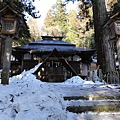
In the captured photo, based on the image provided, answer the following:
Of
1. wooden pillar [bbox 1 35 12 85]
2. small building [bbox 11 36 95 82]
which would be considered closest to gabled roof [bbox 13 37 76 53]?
small building [bbox 11 36 95 82]

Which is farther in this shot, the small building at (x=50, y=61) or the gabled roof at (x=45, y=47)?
the gabled roof at (x=45, y=47)

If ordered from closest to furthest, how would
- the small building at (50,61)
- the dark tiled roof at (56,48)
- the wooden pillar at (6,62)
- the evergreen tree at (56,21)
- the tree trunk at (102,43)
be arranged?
the wooden pillar at (6,62) < the tree trunk at (102,43) < the small building at (50,61) < the dark tiled roof at (56,48) < the evergreen tree at (56,21)

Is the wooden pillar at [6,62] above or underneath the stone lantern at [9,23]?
underneath

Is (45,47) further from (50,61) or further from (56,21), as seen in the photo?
(56,21)

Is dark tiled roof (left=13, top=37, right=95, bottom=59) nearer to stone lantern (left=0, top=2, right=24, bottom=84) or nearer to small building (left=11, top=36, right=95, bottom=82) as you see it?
small building (left=11, top=36, right=95, bottom=82)

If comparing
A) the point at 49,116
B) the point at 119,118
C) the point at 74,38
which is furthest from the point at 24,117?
the point at 74,38

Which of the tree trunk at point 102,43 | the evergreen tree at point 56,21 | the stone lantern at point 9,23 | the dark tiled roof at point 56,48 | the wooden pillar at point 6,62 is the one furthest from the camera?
the evergreen tree at point 56,21

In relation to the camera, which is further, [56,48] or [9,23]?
[56,48]

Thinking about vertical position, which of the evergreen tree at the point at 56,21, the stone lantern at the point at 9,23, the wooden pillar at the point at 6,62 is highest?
the evergreen tree at the point at 56,21

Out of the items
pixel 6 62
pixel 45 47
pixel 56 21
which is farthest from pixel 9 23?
pixel 56 21

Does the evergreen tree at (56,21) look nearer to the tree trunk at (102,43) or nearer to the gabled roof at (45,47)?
the gabled roof at (45,47)

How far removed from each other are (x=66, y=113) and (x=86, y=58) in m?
13.0

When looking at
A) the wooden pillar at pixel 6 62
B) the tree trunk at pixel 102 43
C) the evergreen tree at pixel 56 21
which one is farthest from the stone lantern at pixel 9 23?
the evergreen tree at pixel 56 21

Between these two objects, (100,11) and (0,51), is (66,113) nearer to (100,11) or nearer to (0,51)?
(100,11)
